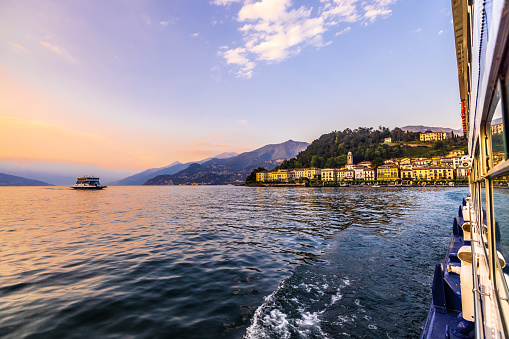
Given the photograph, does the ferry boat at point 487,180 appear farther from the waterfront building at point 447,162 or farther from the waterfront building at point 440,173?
the waterfront building at point 447,162

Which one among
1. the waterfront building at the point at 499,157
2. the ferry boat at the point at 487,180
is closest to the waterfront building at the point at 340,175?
the ferry boat at the point at 487,180

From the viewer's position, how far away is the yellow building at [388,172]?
15888 centimetres

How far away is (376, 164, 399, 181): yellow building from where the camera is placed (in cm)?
15888

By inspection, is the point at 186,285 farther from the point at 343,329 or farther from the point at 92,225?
the point at 92,225

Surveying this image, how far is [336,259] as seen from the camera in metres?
11.9

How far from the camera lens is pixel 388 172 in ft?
530

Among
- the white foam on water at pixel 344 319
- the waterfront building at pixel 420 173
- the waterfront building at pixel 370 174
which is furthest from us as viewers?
the waterfront building at pixel 370 174

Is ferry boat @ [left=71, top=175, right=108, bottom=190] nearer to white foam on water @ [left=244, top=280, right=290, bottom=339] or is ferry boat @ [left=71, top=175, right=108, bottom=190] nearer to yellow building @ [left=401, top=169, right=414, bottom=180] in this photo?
white foam on water @ [left=244, top=280, right=290, bottom=339]

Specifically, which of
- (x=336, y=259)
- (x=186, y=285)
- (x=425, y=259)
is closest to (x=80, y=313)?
(x=186, y=285)

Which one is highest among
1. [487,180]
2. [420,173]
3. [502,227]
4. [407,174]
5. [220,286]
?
[420,173]

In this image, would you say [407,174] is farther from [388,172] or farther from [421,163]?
[421,163]

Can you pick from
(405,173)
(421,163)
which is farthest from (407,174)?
(421,163)

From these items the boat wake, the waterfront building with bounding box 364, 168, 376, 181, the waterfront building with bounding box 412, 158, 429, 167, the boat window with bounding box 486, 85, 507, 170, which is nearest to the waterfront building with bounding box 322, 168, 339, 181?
the waterfront building with bounding box 364, 168, 376, 181

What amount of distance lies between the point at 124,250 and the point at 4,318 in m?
7.25
